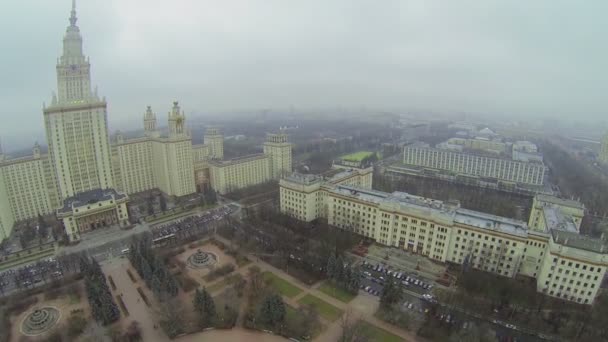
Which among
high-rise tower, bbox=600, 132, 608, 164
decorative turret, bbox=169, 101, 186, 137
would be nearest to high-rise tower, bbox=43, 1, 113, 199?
decorative turret, bbox=169, 101, 186, 137

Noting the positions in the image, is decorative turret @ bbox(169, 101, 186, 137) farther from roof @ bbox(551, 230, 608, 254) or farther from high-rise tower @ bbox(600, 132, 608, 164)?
high-rise tower @ bbox(600, 132, 608, 164)

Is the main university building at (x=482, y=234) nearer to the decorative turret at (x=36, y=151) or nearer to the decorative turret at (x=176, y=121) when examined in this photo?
the decorative turret at (x=176, y=121)

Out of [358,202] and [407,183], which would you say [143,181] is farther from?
[407,183]

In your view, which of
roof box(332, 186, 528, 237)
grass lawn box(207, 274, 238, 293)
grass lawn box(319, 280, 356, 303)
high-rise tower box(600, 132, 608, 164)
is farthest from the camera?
high-rise tower box(600, 132, 608, 164)

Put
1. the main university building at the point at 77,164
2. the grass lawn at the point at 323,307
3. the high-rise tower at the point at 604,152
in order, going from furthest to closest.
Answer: the high-rise tower at the point at 604,152, the main university building at the point at 77,164, the grass lawn at the point at 323,307

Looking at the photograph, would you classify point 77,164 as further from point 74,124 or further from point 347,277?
point 347,277

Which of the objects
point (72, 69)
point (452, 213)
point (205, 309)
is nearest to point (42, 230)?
point (72, 69)

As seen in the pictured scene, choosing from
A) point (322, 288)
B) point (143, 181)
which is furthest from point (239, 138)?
point (322, 288)

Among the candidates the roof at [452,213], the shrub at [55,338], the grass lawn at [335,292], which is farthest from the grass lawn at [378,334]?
the shrub at [55,338]
